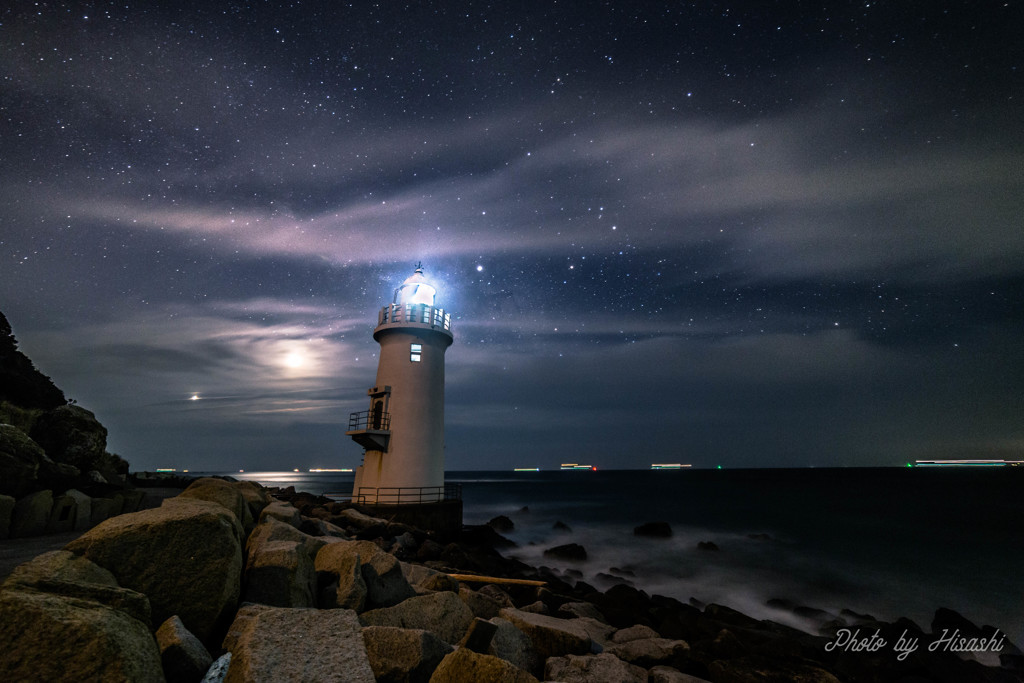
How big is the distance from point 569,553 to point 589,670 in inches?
710

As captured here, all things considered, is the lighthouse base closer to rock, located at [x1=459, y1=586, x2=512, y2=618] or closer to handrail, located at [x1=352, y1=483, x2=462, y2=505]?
handrail, located at [x1=352, y1=483, x2=462, y2=505]

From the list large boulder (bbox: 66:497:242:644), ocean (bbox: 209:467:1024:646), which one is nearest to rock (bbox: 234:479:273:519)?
large boulder (bbox: 66:497:242:644)

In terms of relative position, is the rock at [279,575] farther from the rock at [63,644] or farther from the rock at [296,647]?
the rock at [63,644]

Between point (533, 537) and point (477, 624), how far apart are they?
25.6 m

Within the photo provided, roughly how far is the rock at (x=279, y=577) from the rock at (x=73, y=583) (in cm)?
132

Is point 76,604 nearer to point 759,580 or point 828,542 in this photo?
point 759,580

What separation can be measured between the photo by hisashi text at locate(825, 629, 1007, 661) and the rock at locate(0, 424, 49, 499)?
44.6ft

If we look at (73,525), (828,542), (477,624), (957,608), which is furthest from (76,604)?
(828,542)

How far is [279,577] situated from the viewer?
4.06 metres

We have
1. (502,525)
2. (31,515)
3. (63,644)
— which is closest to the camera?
(63,644)

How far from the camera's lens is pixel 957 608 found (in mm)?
15750

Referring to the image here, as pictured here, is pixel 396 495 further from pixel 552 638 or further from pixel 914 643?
pixel 914 643

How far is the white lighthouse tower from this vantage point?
1548 cm

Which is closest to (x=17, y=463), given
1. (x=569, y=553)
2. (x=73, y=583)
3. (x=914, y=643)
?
(x=73, y=583)
